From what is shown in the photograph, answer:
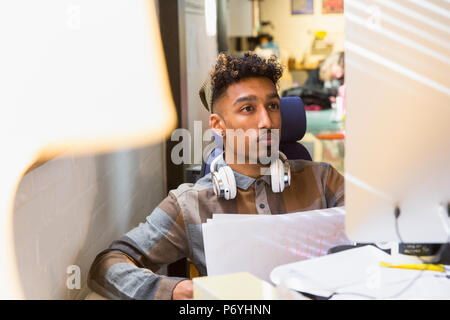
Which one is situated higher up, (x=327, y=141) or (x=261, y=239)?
(x=261, y=239)

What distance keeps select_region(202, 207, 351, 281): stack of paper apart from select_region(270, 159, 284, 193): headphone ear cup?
0.22m

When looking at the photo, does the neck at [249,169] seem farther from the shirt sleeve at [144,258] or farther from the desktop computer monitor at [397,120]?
the desktop computer monitor at [397,120]

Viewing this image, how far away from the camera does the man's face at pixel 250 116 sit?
1505 millimetres

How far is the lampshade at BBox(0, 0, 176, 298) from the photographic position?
0.97m

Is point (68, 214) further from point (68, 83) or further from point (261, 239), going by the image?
point (261, 239)

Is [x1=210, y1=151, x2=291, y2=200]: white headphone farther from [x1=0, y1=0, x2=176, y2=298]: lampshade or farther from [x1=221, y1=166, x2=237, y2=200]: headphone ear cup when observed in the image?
[x1=0, y1=0, x2=176, y2=298]: lampshade

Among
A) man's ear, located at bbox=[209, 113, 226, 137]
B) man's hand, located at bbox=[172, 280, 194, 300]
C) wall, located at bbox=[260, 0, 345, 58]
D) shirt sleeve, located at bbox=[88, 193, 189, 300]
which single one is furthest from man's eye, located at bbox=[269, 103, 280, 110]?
wall, located at bbox=[260, 0, 345, 58]

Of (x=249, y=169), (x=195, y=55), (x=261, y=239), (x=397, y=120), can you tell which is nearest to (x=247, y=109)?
(x=249, y=169)

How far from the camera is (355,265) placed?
1106mm

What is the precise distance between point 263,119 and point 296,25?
7310 mm

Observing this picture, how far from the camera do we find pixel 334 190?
63.3 inches

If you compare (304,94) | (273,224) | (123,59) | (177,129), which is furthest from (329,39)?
(273,224)

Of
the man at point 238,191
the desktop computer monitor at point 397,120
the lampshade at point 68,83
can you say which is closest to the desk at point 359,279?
the desktop computer monitor at point 397,120

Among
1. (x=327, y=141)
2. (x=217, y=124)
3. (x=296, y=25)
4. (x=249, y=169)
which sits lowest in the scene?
(x=327, y=141)
